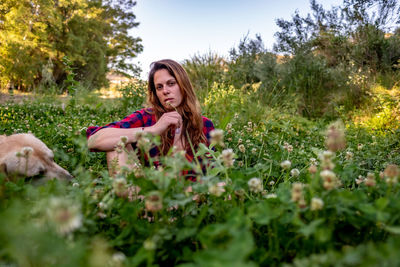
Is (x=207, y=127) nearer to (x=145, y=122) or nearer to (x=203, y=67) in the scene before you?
(x=145, y=122)

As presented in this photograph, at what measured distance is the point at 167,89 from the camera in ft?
9.61

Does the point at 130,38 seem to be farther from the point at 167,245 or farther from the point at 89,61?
the point at 167,245

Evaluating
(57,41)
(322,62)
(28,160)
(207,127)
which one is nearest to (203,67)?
(322,62)

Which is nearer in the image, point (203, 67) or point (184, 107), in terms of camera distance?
point (184, 107)

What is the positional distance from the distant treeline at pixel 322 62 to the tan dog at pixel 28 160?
4191 millimetres

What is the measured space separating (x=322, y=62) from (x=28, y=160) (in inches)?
326

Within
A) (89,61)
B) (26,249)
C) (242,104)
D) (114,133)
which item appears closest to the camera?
(26,249)

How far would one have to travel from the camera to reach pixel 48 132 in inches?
126

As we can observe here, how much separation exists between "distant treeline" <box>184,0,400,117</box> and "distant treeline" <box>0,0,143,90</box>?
740 centimetres

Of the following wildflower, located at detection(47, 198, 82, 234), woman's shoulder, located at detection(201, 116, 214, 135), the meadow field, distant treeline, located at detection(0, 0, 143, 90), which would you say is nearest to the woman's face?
woman's shoulder, located at detection(201, 116, 214, 135)

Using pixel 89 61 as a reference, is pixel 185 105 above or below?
below

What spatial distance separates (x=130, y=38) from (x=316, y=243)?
31.3 meters

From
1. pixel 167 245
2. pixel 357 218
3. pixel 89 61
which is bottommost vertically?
pixel 167 245

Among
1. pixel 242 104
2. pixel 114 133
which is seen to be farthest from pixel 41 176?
pixel 242 104
